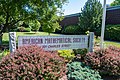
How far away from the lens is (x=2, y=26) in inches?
625

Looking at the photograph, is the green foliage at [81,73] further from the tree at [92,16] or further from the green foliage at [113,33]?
the tree at [92,16]

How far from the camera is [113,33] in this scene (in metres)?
20.7

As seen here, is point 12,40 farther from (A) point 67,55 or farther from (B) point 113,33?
(B) point 113,33

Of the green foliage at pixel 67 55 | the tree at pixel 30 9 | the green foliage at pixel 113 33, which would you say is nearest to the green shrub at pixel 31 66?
the green foliage at pixel 67 55

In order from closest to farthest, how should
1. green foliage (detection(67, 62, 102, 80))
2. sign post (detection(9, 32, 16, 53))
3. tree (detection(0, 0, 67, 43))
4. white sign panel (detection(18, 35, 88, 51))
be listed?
green foliage (detection(67, 62, 102, 80))
sign post (detection(9, 32, 16, 53))
white sign panel (detection(18, 35, 88, 51))
tree (detection(0, 0, 67, 43))

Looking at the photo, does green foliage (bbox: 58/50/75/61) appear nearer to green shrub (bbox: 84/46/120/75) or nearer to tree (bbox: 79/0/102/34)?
green shrub (bbox: 84/46/120/75)

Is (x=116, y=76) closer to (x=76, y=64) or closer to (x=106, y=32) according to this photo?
(x=76, y=64)

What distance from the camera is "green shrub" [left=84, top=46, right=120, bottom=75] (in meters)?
5.60

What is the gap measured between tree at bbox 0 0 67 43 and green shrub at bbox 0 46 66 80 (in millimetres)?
8701

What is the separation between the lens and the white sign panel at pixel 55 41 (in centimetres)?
558

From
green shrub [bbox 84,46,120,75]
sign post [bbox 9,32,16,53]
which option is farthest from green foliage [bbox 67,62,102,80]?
sign post [bbox 9,32,16,53]

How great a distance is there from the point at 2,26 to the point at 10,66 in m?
12.5

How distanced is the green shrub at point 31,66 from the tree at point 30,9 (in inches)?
343

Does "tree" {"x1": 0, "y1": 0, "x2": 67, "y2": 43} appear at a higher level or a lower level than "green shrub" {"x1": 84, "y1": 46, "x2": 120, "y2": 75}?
higher
